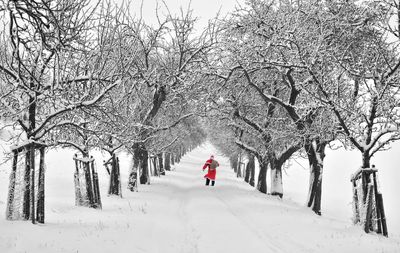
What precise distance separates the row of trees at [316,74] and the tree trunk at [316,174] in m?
0.04

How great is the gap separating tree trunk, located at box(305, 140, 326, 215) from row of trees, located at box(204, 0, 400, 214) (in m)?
0.04

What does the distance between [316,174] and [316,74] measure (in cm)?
488

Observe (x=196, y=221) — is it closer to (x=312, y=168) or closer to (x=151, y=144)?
(x=312, y=168)

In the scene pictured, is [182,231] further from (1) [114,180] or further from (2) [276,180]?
(2) [276,180]

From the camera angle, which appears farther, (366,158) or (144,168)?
(144,168)

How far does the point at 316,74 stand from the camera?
13.4 meters

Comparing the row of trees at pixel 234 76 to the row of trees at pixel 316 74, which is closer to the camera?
the row of trees at pixel 234 76

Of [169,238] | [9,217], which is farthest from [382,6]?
[9,217]

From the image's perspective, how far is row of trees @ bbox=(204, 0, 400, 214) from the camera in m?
10.6

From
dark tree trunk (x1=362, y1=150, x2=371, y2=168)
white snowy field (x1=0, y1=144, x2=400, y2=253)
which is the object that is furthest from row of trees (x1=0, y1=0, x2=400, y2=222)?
white snowy field (x1=0, y1=144, x2=400, y2=253)

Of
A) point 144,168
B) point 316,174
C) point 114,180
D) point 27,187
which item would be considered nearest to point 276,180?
point 316,174

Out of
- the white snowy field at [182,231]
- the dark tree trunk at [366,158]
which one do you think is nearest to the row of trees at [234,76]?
the dark tree trunk at [366,158]

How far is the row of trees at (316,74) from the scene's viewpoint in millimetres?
10633

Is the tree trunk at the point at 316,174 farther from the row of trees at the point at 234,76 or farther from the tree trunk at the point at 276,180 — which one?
the tree trunk at the point at 276,180
